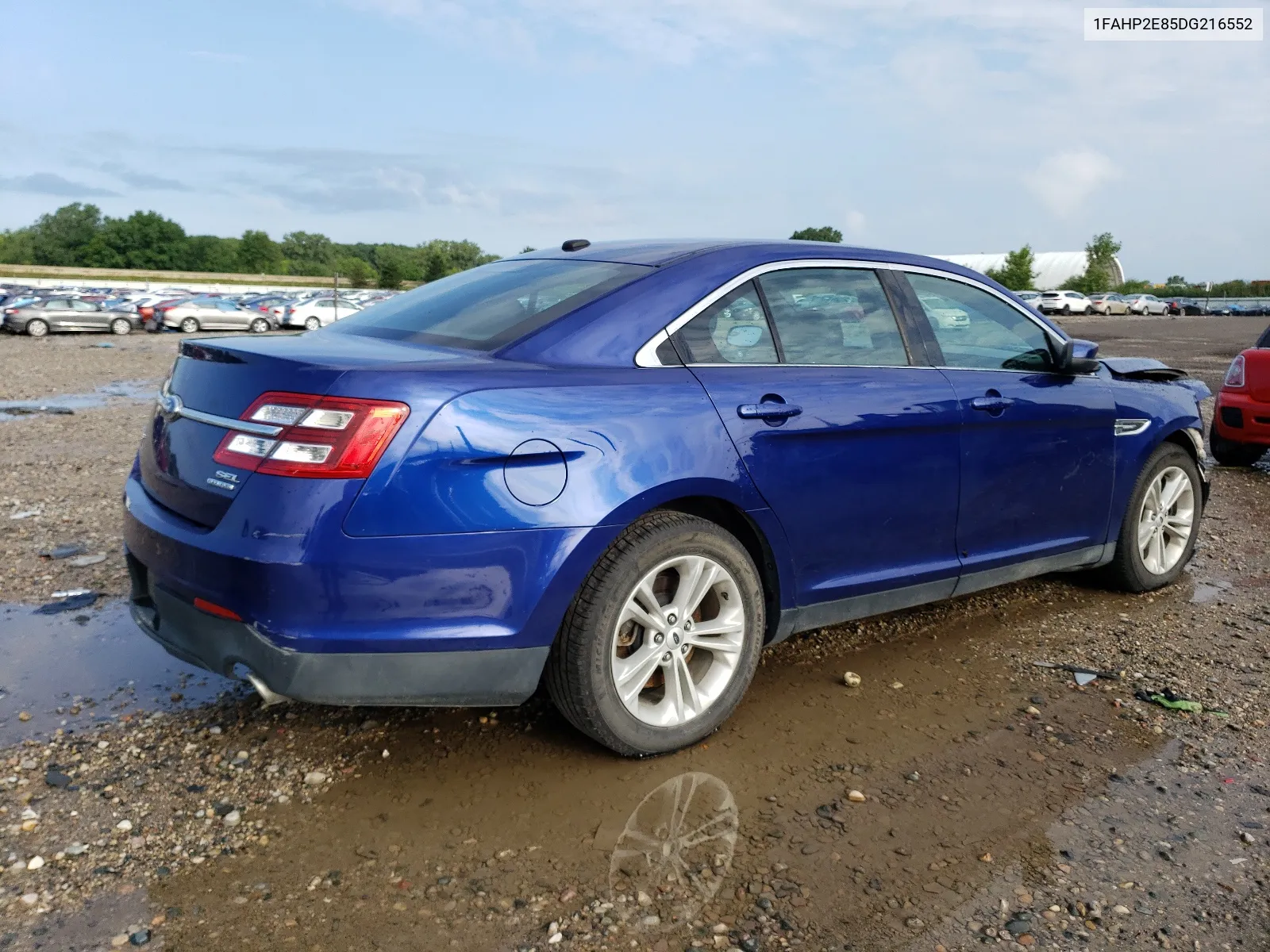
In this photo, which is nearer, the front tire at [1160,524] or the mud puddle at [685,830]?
the mud puddle at [685,830]

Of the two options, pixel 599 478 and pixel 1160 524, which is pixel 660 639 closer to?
pixel 599 478

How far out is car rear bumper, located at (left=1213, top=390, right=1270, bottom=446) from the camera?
8.58 metres

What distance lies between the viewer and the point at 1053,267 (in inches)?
4119

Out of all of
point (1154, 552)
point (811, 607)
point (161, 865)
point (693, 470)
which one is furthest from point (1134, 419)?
point (161, 865)

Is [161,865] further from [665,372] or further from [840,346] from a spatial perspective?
[840,346]

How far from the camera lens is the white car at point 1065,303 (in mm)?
59094

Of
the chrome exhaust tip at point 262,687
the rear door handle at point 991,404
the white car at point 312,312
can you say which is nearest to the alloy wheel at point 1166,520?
the rear door handle at point 991,404

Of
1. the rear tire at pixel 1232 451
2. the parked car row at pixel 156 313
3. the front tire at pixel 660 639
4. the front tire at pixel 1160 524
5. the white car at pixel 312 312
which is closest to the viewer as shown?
the front tire at pixel 660 639

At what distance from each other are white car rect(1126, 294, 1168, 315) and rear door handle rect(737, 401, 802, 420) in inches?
2755

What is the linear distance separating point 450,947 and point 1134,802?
205cm

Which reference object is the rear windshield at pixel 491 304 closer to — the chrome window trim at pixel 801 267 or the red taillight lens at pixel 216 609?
the chrome window trim at pixel 801 267

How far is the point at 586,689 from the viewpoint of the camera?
309cm

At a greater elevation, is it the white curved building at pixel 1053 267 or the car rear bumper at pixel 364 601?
the white curved building at pixel 1053 267

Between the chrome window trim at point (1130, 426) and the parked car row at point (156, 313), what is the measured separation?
3149 centimetres
